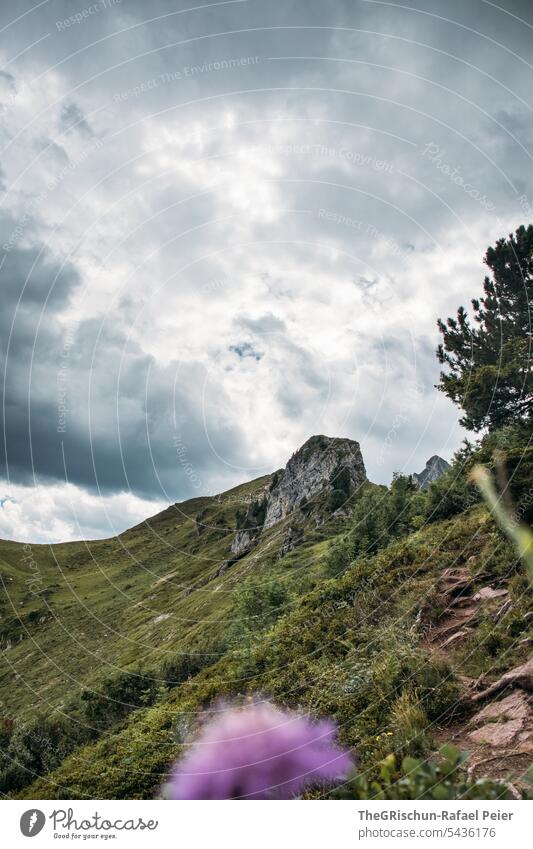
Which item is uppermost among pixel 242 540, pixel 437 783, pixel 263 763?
pixel 242 540

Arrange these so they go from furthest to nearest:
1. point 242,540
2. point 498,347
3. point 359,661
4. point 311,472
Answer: point 242,540, point 311,472, point 498,347, point 359,661

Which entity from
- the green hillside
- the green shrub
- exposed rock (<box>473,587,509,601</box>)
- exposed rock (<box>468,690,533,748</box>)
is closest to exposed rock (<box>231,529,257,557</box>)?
the green hillside

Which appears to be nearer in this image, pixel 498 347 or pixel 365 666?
pixel 365 666

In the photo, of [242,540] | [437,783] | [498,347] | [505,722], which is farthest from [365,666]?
[242,540]

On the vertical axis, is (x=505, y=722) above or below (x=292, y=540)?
below

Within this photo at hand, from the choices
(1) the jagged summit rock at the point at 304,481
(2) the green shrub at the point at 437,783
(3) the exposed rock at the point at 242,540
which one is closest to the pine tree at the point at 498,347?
(2) the green shrub at the point at 437,783

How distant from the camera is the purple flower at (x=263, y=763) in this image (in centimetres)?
582

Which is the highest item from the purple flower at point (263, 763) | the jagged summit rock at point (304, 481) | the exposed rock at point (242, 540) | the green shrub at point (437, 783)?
the jagged summit rock at point (304, 481)

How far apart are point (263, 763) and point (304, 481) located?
111002mm

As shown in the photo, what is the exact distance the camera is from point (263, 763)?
235 inches

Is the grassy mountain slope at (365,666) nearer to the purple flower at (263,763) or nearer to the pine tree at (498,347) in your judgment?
the purple flower at (263,763)

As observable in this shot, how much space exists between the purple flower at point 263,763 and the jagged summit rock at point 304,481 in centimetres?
8505

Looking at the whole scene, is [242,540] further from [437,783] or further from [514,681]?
[437,783]
